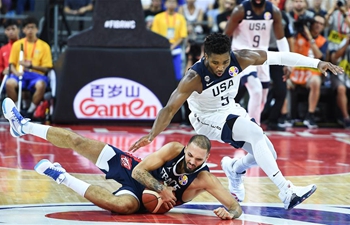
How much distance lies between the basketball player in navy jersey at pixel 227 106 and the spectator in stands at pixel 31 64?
21.8 ft

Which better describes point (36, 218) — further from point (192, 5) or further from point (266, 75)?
point (192, 5)

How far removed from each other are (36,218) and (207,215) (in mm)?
1455

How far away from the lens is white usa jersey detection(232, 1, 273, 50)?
11125 mm

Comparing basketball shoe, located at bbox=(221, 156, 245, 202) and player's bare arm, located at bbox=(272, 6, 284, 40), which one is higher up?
player's bare arm, located at bbox=(272, 6, 284, 40)

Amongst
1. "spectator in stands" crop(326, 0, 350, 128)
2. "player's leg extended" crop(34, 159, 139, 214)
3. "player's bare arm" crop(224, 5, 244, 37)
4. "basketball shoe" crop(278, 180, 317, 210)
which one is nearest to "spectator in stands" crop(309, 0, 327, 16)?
"spectator in stands" crop(326, 0, 350, 128)

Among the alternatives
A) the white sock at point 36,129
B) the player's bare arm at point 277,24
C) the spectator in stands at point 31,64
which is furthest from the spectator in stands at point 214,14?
the white sock at point 36,129

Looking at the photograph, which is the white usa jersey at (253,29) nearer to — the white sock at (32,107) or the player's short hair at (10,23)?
the white sock at (32,107)

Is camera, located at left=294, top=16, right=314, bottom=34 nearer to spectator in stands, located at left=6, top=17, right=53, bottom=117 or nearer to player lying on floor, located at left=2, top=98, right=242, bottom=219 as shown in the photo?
spectator in stands, located at left=6, top=17, right=53, bottom=117

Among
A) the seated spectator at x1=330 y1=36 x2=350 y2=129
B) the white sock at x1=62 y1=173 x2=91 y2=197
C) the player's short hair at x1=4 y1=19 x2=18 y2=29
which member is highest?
the player's short hair at x1=4 y1=19 x2=18 y2=29

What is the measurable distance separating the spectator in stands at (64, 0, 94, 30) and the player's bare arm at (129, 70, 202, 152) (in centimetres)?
924

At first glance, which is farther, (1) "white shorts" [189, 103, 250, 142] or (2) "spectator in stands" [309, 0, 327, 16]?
(2) "spectator in stands" [309, 0, 327, 16]

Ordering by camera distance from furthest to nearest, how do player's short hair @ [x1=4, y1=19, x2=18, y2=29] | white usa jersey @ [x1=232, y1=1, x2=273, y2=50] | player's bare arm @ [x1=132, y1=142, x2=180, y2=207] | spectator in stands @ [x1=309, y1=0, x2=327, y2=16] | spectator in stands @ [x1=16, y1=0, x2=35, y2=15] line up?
spectator in stands @ [x1=16, y1=0, x2=35, y2=15]
spectator in stands @ [x1=309, y1=0, x2=327, y2=16]
player's short hair @ [x1=4, y1=19, x2=18, y2=29]
white usa jersey @ [x1=232, y1=1, x2=273, y2=50]
player's bare arm @ [x1=132, y1=142, x2=180, y2=207]

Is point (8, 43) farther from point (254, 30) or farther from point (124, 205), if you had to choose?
point (124, 205)

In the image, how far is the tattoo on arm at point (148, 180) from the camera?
6.26 metres
